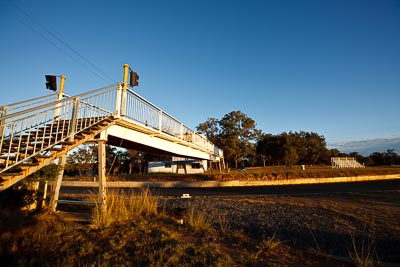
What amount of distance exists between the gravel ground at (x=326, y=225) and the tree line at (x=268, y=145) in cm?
3216

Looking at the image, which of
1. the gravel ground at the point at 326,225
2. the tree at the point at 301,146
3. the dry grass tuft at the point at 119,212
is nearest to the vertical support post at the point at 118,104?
the dry grass tuft at the point at 119,212

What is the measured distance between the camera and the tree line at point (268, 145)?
45097mm

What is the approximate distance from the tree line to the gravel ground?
32.2 meters

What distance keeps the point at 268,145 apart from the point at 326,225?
2004 inches

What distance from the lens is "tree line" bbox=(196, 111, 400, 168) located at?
1775 inches

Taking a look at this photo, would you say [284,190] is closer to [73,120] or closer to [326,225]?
[326,225]

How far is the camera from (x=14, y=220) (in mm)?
5328

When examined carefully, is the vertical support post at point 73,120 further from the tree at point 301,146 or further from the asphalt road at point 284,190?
the tree at point 301,146

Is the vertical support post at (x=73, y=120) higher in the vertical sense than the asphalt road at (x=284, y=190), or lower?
higher

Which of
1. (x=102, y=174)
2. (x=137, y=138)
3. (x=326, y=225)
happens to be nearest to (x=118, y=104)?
(x=137, y=138)

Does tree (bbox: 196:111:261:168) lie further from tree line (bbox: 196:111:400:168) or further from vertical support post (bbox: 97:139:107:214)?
vertical support post (bbox: 97:139:107:214)

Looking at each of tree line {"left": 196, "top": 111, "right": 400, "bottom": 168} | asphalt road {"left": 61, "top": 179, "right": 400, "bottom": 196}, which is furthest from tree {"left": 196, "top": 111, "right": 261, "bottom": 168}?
asphalt road {"left": 61, "top": 179, "right": 400, "bottom": 196}

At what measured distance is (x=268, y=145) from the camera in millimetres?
55750

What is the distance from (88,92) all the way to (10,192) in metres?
3.74
